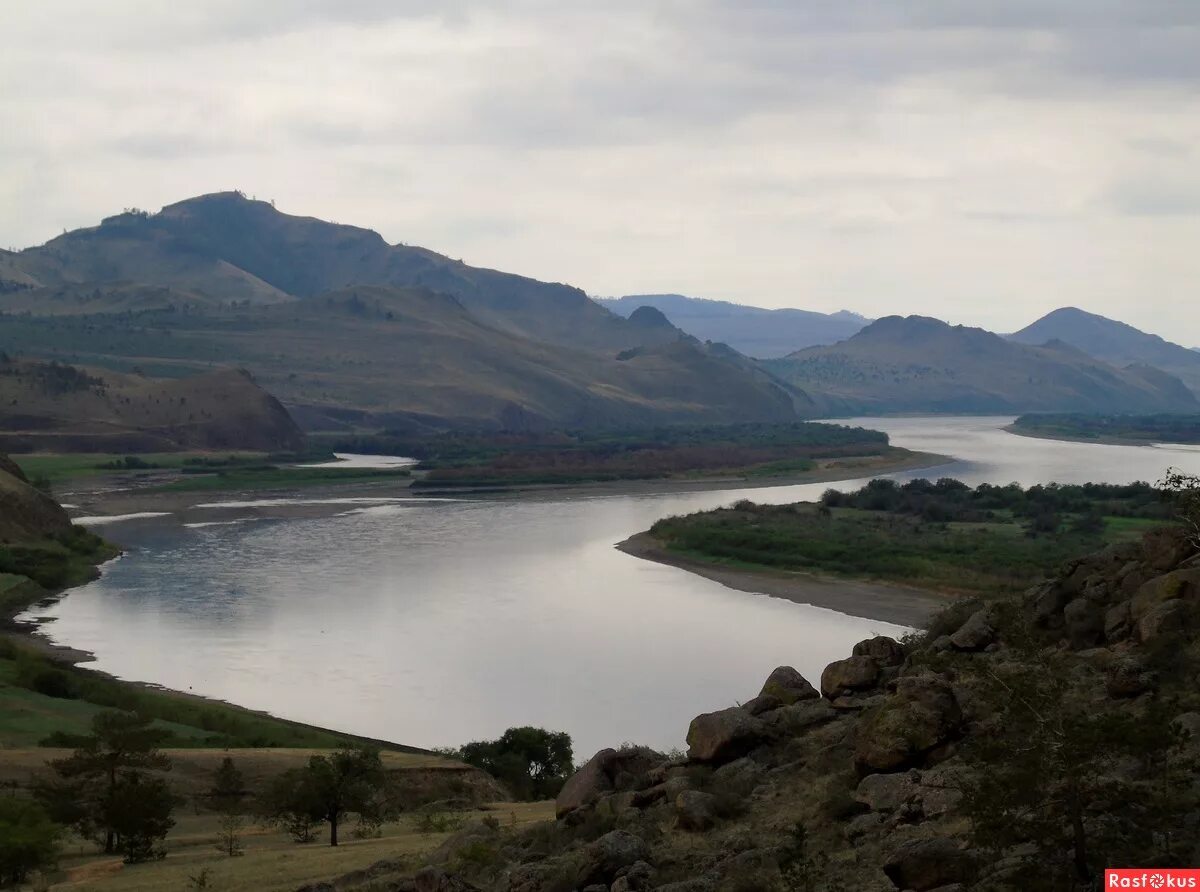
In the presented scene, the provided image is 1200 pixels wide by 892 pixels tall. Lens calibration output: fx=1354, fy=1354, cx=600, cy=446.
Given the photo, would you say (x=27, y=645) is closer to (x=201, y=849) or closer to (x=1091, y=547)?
(x=201, y=849)

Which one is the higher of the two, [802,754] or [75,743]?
[802,754]

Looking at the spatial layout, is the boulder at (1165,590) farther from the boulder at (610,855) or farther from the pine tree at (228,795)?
the pine tree at (228,795)

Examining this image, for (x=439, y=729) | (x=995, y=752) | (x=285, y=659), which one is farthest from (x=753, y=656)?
(x=995, y=752)

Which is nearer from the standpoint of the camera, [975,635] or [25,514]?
[975,635]

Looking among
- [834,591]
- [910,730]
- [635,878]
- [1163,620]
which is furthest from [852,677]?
[834,591]

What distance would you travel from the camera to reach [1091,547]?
189 feet

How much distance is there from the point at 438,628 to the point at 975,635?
106ft

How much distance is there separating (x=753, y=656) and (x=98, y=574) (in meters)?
33.6

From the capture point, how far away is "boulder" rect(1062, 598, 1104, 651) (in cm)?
1611

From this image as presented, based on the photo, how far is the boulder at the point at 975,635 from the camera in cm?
1689

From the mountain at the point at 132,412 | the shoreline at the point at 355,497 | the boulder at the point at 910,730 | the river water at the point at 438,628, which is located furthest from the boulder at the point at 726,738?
the mountain at the point at 132,412

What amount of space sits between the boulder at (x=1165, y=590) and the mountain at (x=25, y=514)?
58.6 metres

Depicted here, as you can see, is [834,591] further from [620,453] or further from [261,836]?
[620,453]

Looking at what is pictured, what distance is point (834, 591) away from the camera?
55281 mm
